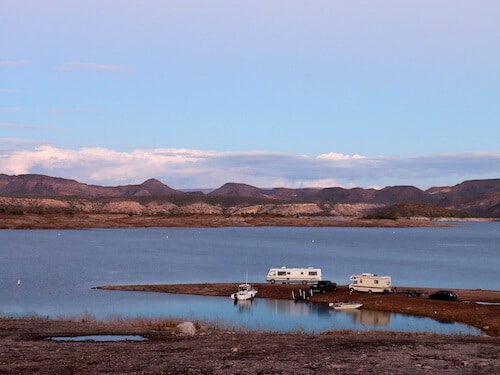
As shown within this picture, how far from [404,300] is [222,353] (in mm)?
39498

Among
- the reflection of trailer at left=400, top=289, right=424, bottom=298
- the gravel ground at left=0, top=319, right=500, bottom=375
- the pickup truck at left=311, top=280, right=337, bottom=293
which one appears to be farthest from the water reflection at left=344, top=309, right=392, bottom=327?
the gravel ground at left=0, top=319, right=500, bottom=375

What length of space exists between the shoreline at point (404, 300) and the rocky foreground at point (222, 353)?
65.5 feet

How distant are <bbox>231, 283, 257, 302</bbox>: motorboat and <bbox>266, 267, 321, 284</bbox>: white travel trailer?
9.46m

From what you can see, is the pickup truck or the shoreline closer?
the shoreline

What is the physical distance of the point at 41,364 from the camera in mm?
20141


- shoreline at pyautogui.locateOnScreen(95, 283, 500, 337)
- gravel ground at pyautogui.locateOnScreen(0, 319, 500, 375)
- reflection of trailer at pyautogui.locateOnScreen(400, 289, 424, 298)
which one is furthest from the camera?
reflection of trailer at pyautogui.locateOnScreen(400, 289, 424, 298)

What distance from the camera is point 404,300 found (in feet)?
193

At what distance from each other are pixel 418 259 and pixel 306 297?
190 ft

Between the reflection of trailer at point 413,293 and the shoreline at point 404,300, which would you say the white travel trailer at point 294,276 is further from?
the reflection of trailer at point 413,293

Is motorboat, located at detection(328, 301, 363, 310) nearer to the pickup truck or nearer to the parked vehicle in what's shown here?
the parked vehicle

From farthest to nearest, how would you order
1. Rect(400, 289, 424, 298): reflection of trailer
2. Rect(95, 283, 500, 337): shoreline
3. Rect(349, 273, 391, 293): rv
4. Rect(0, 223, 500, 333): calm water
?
Rect(349, 273, 391, 293): rv < Rect(400, 289, 424, 298): reflection of trailer < Rect(0, 223, 500, 333): calm water < Rect(95, 283, 500, 337): shoreline

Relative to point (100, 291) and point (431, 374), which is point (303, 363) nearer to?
point (431, 374)

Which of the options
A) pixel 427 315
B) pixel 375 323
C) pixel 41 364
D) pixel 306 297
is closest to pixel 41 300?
pixel 306 297

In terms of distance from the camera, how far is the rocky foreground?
63.6 feet
